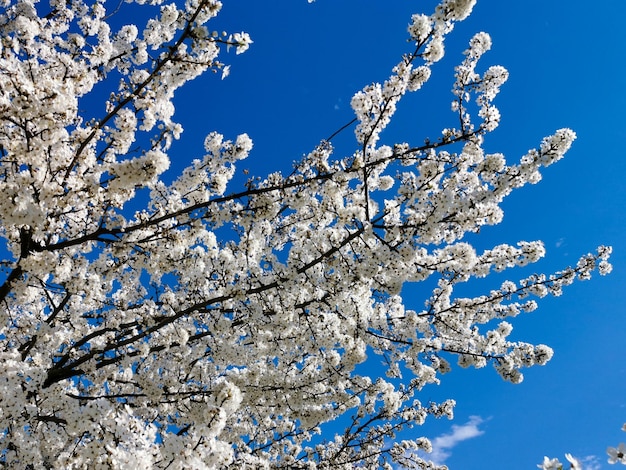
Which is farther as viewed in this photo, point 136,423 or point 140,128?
point 140,128

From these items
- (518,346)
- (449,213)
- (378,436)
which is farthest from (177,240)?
(378,436)

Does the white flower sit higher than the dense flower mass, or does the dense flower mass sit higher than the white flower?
the dense flower mass

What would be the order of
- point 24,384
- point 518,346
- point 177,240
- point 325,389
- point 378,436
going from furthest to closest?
point 378,436
point 325,389
point 518,346
point 177,240
point 24,384

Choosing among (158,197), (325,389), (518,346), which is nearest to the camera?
(158,197)

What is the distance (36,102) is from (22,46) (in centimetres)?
157

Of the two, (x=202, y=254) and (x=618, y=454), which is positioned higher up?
(x=202, y=254)

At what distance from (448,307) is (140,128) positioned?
6.96m

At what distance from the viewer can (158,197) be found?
7.80 m

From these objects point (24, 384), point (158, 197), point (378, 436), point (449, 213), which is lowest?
point (24, 384)

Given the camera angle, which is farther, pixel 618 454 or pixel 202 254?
→ pixel 202 254

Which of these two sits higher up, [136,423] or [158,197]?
[158,197]

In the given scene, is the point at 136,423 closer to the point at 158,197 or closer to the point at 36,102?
the point at 158,197

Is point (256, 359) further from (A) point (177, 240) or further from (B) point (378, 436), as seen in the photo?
(B) point (378, 436)

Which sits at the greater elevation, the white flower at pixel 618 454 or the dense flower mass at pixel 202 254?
the dense flower mass at pixel 202 254
